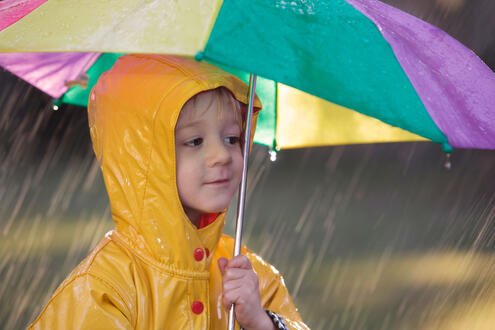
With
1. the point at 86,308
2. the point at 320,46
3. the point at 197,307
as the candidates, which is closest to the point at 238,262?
the point at 197,307

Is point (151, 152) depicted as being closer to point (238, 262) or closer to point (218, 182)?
point (218, 182)

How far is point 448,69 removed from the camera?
4.55 ft

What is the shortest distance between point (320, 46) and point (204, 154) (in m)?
0.42

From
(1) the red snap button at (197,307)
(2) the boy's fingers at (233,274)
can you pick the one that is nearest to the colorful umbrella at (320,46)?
(2) the boy's fingers at (233,274)

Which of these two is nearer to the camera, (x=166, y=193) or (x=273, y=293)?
(x=166, y=193)

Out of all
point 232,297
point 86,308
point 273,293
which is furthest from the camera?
point 273,293

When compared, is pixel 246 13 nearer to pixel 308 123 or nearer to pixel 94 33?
pixel 94 33

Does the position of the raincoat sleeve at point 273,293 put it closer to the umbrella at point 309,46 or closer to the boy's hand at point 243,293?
the boy's hand at point 243,293

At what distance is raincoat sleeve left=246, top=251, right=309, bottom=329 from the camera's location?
166 centimetres

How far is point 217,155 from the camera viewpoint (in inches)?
55.0

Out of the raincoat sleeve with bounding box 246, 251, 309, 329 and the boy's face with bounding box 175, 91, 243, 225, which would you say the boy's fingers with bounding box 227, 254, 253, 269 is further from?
the raincoat sleeve with bounding box 246, 251, 309, 329

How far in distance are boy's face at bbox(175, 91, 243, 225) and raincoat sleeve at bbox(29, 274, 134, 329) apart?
280mm

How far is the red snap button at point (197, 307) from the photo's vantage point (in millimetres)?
1405

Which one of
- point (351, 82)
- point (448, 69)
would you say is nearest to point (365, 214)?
point (448, 69)
